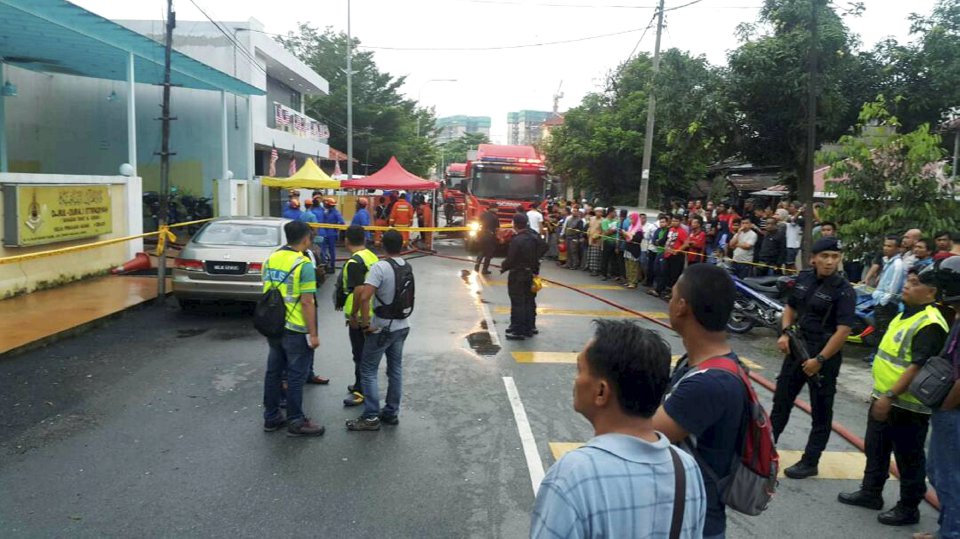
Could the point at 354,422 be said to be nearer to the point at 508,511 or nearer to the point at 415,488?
the point at 415,488

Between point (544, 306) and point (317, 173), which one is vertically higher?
point (317, 173)

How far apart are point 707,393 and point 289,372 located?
12.9 feet

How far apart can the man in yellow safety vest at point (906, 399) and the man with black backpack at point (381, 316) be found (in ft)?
11.0

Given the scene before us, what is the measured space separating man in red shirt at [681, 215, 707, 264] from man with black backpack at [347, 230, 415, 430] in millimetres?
8802

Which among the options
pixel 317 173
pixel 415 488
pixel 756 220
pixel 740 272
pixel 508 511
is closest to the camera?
pixel 508 511

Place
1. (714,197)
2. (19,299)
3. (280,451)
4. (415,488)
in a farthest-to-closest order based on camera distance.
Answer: (714,197) < (19,299) < (280,451) < (415,488)

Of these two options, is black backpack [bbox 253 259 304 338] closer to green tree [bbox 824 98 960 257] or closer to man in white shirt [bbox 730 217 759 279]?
green tree [bbox 824 98 960 257]

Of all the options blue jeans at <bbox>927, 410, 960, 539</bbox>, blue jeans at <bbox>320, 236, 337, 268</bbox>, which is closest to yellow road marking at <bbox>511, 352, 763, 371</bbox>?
blue jeans at <bbox>927, 410, 960, 539</bbox>

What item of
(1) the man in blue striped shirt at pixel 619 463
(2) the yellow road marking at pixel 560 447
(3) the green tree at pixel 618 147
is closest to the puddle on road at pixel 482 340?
(2) the yellow road marking at pixel 560 447

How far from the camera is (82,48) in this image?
50.4 feet

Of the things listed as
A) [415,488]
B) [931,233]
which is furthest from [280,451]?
[931,233]

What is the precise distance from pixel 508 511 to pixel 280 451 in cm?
188

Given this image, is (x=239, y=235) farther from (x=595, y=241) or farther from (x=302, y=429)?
(x=595, y=241)

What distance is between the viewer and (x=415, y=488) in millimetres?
4570
